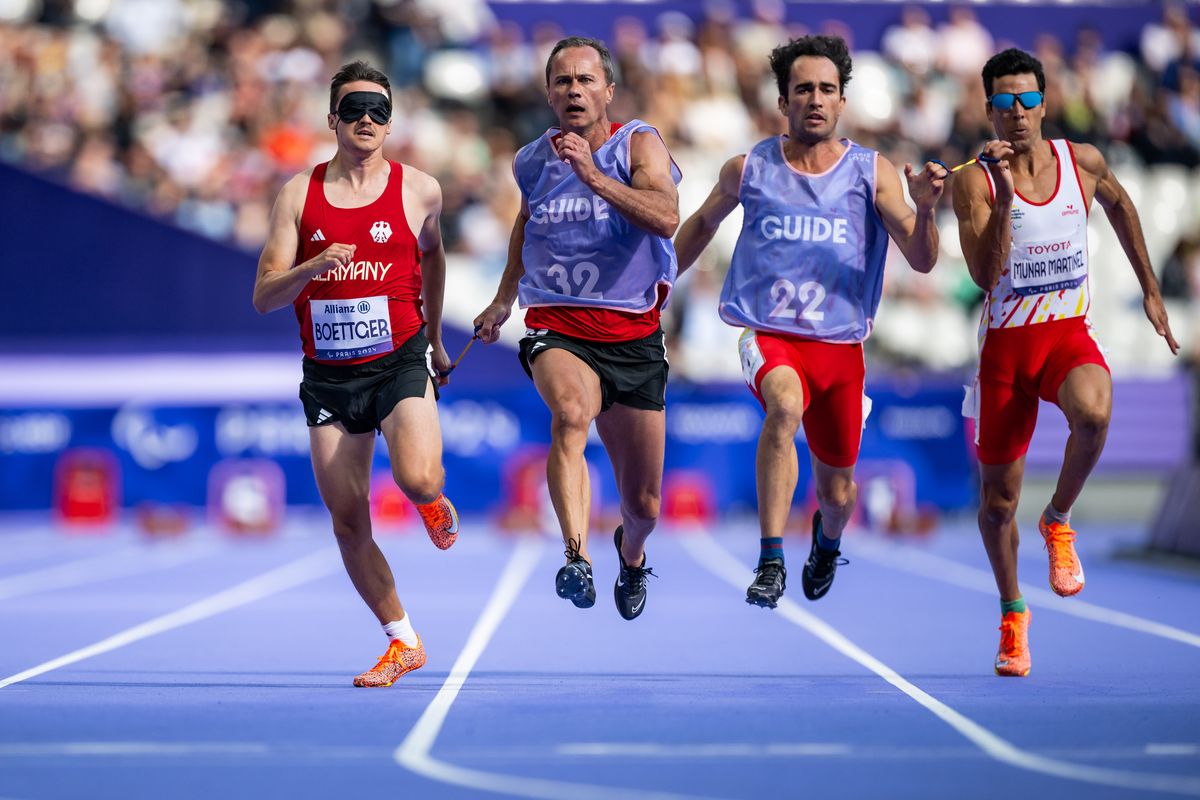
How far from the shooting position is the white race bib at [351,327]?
6355 mm

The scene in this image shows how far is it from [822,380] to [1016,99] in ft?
4.41

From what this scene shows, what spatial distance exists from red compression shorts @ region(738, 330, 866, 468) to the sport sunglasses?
112 centimetres

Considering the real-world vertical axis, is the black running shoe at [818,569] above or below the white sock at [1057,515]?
below

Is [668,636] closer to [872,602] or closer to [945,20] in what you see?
[872,602]

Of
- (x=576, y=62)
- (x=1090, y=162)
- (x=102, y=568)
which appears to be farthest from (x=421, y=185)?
(x=102, y=568)

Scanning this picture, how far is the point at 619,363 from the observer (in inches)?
264

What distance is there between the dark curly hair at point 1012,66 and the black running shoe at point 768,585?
6.85ft

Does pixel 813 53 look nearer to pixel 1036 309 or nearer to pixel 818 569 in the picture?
pixel 1036 309

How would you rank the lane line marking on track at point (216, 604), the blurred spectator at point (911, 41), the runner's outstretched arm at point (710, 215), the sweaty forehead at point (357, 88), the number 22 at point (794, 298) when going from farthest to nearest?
1. the blurred spectator at point (911, 41)
2. the lane line marking on track at point (216, 604)
3. the runner's outstretched arm at point (710, 215)
4. the number 22 at point (794, 298)
5. the sweaty forehead at point (357, 88)

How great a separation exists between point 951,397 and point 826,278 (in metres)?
10.3

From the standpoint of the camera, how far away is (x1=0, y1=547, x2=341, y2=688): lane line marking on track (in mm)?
7379

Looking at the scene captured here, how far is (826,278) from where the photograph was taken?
691 centimetres

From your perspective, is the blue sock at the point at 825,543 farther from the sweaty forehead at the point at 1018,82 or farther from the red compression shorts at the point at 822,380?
the sweaty forehead at the point at 1018,82

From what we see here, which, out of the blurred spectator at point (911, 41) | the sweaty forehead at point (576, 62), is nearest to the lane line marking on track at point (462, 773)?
the sweaty forehead at point (576, 62)
